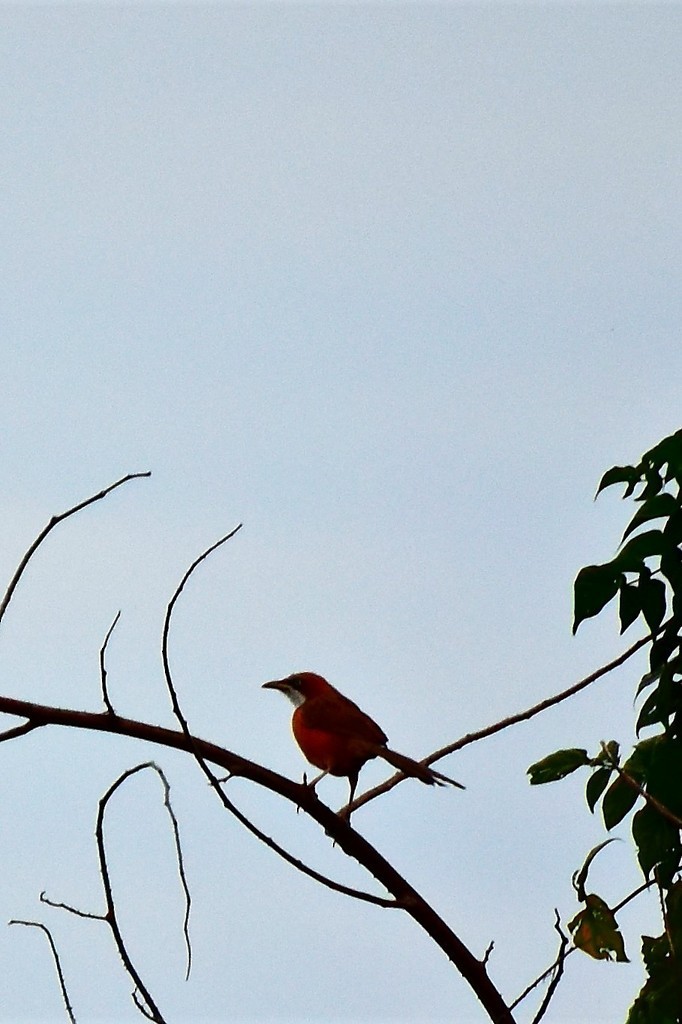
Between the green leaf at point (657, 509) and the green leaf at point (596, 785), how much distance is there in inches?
20.9

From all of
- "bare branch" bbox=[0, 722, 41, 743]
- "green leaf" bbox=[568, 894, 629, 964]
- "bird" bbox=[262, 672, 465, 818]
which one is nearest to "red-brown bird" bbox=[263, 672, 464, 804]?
"bird" bbox=[262, 672, 465, 818]

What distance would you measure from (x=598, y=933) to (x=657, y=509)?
92 cm

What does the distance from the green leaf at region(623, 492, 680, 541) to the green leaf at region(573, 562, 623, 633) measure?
0.37 feet

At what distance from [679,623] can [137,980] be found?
1325mm

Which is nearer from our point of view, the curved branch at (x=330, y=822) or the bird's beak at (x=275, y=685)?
the curved branch at (x=330, y=822)

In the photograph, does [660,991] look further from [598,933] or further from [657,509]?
[657,509]

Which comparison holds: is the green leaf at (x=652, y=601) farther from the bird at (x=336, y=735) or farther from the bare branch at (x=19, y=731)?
the bird at (x=336, y=735)

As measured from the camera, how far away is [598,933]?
3.04 metres

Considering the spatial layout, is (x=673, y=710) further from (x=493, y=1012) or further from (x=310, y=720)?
(x=310, y=720)

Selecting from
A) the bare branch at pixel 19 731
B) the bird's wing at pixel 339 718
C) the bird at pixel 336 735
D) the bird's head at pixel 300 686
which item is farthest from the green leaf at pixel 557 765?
→ the bird's head at pixel 300 686

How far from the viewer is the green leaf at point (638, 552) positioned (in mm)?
3002

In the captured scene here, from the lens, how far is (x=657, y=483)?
308 centimetres

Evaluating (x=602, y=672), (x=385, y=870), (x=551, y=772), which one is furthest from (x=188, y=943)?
(x=602, y=672)

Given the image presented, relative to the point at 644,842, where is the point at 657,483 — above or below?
above
